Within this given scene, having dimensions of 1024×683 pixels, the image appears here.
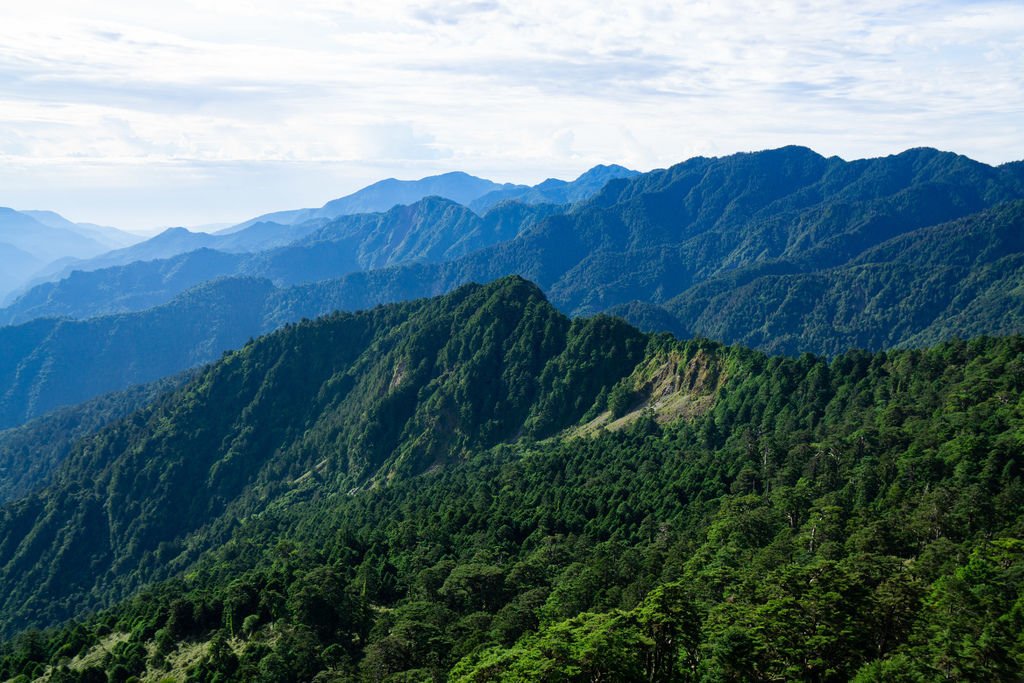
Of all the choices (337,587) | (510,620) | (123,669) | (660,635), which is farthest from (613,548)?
(123,669)

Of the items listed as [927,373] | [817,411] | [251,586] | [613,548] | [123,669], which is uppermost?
[927,373]

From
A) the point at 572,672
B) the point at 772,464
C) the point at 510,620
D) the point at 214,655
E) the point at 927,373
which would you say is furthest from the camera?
the point at 927,373

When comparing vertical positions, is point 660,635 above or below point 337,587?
above

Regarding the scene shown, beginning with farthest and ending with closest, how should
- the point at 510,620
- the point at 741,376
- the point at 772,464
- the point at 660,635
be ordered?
the point at 741,376 < the point at 772,464 < the point at 510,620 < the point at 660,635

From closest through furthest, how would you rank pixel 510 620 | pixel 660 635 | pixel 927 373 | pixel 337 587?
pixel 660 635, pixel 510 620, pixel 337 587, pixel 927 373

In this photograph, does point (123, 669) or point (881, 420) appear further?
point (881, 420)

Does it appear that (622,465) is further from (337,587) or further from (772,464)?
(337,587)

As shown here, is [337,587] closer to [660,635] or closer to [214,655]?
[214,655]

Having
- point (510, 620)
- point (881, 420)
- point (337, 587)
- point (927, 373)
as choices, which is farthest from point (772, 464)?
point (337, 587)

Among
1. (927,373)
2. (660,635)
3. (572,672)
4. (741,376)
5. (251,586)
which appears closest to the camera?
(572,672)
